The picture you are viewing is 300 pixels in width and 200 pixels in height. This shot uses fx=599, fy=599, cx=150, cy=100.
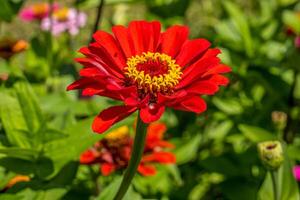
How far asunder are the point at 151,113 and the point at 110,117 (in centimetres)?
5

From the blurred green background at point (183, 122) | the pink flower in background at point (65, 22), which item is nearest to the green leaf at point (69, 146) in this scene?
the blurred green background at point (183, 122)

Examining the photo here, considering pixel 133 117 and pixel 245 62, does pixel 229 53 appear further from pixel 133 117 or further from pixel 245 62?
pixel 133 117

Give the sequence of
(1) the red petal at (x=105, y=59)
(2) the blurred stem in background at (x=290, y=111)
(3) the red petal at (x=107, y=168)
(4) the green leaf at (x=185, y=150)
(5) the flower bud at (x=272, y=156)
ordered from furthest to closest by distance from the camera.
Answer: (2) the blurred stem in background at (x=290, y=111) → (4) the green leaf at (x=185, y=150) → (3) the red petal at (x=107, y=168) → (5) the flower bud at (x=272, y=156) → (1) the red petal at (x=105, y=59)

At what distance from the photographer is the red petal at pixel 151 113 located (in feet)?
2.30

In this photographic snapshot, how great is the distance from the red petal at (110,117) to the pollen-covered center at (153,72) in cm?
11

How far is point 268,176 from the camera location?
1.01 m

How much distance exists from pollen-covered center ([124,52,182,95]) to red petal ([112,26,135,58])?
1 cm

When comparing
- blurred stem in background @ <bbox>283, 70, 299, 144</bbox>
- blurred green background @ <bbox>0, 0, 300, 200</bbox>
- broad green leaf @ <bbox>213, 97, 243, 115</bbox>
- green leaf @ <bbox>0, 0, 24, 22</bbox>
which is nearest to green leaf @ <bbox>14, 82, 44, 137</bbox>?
blurred green background @ <bbox>0, 0, 300, 200</bbox>

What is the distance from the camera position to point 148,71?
86 centimetres

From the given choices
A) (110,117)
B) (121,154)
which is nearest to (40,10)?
(121,154)

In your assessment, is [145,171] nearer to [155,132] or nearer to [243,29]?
[155,132]

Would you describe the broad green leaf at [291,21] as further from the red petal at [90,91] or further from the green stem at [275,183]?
the red petal at [90,91]

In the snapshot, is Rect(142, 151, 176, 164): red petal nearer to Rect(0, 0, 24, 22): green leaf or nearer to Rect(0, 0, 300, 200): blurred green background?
Rect(0, 0, 300, 200): blurred green background

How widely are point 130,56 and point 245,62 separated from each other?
756 mm
